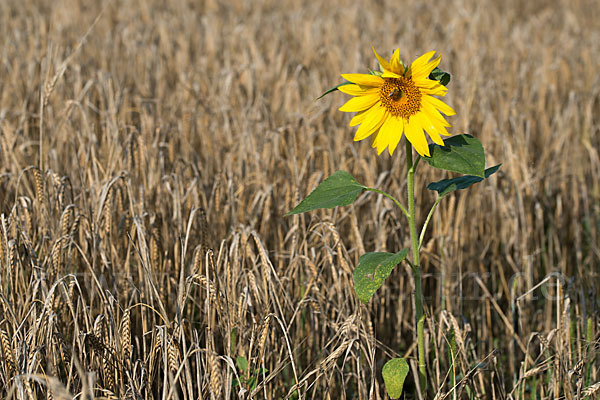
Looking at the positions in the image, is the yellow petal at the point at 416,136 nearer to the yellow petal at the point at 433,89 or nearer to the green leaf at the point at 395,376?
the yellow petal at the point at 433,89

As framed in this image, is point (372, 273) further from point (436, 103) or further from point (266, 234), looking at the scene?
point (266, 234)

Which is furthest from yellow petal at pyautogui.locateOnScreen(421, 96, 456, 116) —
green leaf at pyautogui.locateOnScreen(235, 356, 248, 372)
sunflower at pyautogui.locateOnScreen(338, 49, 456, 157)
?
green leaf at pyautogui.locateOnScreen(235, 356, 248, 372)

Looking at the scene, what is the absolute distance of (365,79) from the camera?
1.09 meters

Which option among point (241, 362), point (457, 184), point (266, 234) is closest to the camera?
point (457, 184)

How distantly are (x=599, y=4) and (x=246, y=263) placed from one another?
4988 millimetres

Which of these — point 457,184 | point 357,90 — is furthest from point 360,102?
point 457,184

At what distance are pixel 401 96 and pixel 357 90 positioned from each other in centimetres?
8

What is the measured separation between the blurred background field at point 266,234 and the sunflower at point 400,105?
0.36m

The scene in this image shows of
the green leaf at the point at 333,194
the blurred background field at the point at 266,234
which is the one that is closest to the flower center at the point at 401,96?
the green leaf at the point at 333,194

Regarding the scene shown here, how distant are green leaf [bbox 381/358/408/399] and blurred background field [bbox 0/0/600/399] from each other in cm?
11

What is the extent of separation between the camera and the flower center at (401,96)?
1.12 metres

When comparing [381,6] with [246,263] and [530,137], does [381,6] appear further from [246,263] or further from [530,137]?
[246,263]

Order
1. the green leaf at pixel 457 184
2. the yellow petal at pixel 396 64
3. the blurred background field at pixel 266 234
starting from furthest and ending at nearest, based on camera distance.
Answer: the blurred background field at pixel 266 234 < the green leaf at pixel 457 184 < the yellow petal at pixel 396 64

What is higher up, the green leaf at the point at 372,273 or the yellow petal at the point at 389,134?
the yellow petal at the point at 389,134
